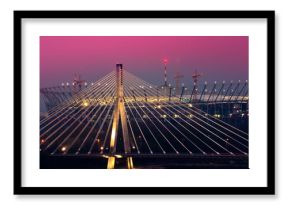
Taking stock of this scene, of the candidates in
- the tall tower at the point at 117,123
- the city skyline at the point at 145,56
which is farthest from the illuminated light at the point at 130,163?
the city skyline at the point at 145,56

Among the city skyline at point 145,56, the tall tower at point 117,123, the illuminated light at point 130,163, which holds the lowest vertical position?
the illuminated light at point 130,163

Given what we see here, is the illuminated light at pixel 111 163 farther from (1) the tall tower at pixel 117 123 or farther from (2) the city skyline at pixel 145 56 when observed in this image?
(2) the city skyline at pixel 145 56

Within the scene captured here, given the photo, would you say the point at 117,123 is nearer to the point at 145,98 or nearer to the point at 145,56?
the point at 145,98

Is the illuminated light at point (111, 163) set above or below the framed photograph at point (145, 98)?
below

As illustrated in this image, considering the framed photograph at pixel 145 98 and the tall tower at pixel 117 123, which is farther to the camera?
the tall tower at pixel 117 123

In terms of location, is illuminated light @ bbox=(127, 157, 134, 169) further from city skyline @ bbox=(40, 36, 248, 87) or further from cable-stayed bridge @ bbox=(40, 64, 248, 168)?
city skyline @ bbox=(40, 36, 248, 87)

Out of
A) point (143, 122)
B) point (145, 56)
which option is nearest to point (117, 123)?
point (143, 122)

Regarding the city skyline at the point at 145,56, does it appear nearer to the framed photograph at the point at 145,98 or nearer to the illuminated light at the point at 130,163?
the framed photograph at the point at 145,98
